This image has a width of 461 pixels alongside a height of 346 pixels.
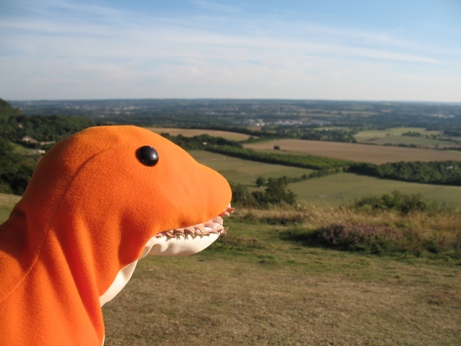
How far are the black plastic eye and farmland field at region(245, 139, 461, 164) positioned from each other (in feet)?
122

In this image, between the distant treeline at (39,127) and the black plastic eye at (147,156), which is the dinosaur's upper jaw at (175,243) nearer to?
the black plastic eye at (147,156)

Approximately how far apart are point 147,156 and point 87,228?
398 millimetres

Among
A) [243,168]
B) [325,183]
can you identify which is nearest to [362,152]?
[243,168]

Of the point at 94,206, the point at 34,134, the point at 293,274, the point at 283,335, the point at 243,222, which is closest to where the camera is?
the point at 94,206

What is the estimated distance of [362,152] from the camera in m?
45.0

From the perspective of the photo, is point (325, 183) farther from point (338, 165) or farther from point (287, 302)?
point (287, 302)

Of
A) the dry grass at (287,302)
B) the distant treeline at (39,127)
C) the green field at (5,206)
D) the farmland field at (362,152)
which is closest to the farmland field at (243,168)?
the farmland field at (362,152)

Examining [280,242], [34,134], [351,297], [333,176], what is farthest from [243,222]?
[34,134]

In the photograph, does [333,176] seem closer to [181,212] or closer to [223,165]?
[223,165]

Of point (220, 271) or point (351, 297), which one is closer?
point (351, 297)

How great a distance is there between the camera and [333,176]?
33.2 metres

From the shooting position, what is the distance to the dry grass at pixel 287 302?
4.26 metres

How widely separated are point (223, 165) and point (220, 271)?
27.7 m

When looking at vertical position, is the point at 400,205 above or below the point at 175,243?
below
